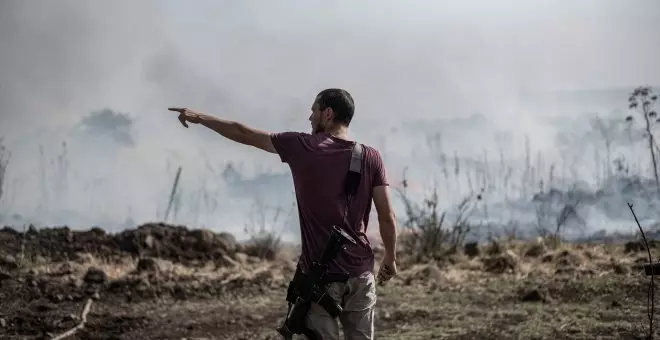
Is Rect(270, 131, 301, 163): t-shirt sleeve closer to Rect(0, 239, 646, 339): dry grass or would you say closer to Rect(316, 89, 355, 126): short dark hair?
Rect(316, 89, 355, 126): short dark hair

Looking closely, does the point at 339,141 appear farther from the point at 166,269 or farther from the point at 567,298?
the point at 166,269

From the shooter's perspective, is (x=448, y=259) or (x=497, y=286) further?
(x=448, y=259)

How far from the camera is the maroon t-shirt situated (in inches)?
145

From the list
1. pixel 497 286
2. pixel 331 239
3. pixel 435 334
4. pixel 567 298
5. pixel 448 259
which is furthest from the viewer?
pixel 448 259

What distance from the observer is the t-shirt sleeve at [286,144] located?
3727mm

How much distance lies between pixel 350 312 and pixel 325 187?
599 mm

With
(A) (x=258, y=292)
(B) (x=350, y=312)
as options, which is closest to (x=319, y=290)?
(B) (x=350, y=312)

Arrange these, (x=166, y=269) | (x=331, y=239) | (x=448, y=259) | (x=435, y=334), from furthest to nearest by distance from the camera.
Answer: (x=448, y=259), (x=166, y=269), (x=435, y=334), (x=331, y=239)

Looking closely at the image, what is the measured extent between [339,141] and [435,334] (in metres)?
4.10

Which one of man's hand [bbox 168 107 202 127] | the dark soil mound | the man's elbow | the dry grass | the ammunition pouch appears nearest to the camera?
the ammunition pouch

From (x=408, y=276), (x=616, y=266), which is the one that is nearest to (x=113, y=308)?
(x=408, y=276)

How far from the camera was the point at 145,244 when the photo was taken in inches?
582

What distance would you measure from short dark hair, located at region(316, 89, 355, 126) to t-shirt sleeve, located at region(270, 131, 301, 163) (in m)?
0.20

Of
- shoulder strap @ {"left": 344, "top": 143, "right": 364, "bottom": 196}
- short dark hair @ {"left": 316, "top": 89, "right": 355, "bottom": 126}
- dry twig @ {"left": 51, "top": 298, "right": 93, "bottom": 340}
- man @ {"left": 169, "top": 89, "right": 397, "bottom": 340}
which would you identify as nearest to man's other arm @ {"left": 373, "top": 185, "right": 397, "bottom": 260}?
man @ {"left": 169, "top": 89, "right": 397, "bottom": 340}
